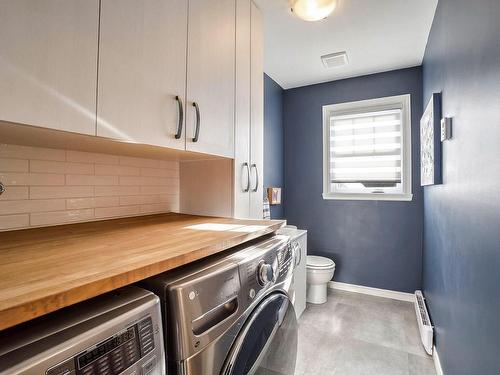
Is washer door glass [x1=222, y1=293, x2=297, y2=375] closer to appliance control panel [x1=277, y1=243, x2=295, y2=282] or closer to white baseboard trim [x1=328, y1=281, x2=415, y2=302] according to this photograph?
appliance control panel [x1=277, y1=243, x2=295, y2=282]

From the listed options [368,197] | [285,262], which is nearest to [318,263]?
[368,197]

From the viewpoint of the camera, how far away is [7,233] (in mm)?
955

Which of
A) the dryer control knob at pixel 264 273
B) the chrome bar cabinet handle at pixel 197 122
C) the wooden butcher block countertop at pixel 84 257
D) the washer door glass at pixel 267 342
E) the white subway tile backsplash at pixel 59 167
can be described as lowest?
the washer door glass at pixel 267 342

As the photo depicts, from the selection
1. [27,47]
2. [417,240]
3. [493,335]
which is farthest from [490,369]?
[417,240]

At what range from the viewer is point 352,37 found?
2.21m

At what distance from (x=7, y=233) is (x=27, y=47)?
0.67 metres

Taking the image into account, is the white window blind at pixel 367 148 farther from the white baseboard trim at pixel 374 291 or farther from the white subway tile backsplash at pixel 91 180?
the white subway tile backsplash at pixel 91 180

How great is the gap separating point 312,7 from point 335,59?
3.14 feet

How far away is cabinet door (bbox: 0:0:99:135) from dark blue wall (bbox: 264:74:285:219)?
2.19 metres

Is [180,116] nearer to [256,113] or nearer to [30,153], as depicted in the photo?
[30,153]

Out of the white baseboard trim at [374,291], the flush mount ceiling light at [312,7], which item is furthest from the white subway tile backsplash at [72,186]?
the white baseboard trim at [374,291]

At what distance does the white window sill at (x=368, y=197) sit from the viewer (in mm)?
2764

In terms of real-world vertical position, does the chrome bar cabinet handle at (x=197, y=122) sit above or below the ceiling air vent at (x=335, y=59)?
below

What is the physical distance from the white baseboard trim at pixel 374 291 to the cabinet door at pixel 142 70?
2648mm
